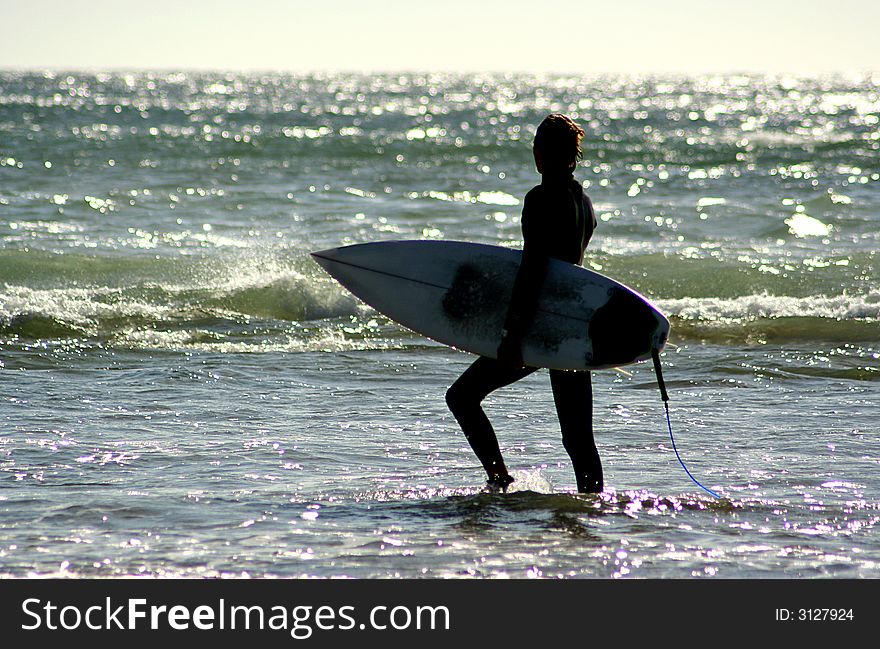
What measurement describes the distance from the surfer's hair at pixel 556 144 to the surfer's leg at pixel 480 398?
835mm

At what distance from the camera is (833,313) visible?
32.4ft

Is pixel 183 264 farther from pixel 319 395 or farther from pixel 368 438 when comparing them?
pixel 368 438

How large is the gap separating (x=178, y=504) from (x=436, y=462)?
4.24ft

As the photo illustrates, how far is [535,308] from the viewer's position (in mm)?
4668

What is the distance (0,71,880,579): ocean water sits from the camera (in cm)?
411

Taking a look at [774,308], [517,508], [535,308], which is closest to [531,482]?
[517,508]

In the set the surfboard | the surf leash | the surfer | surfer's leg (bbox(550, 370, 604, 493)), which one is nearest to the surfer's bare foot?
the surfer

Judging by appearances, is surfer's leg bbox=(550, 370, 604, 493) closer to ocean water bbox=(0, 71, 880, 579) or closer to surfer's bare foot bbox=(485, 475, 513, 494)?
ocean water bbox=(0, 71, 880, 579)

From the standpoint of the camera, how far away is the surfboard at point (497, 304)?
4723 millimetres

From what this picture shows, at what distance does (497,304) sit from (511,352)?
352 millimetres

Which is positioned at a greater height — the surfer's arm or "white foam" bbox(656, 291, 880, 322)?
the surfer's arm

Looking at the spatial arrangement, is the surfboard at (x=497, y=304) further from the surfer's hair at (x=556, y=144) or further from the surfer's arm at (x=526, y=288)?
the surfer's hair at (x=556, y=144)

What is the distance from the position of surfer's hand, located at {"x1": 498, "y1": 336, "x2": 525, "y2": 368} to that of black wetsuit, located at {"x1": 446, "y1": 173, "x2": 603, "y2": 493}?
26 millimetres
